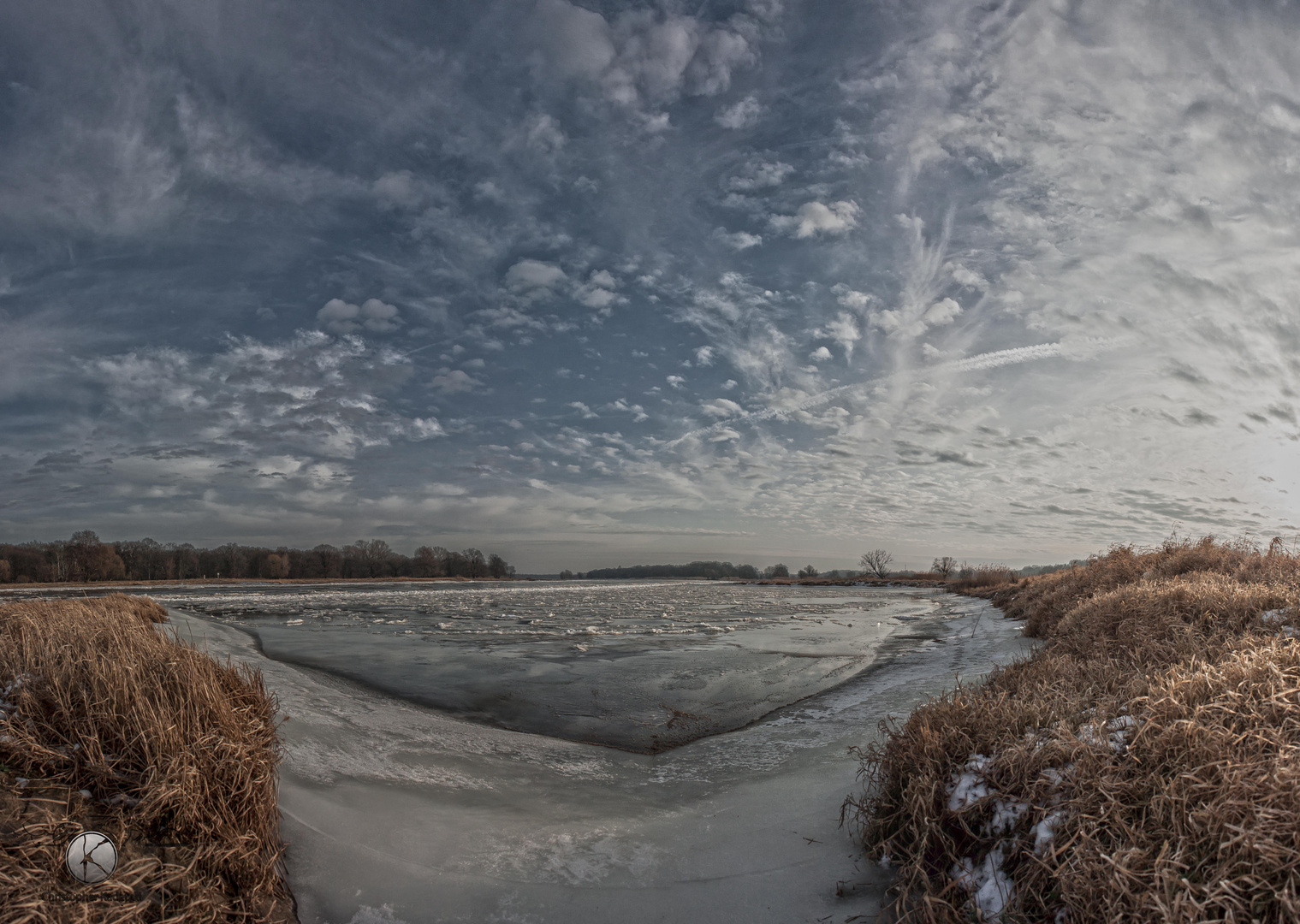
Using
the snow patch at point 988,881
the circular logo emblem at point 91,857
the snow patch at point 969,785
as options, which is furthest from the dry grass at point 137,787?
the snow patch at point 969,785

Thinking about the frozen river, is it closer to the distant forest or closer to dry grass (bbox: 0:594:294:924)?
dry grass (bbox: 0:594:294:924)

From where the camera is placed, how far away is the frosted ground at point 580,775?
3.76 metres

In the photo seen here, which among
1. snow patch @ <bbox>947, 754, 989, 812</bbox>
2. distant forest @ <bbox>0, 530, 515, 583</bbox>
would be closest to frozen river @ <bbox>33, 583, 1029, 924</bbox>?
snow patch @ <bbox>947, 754, 989, 812</bbox>

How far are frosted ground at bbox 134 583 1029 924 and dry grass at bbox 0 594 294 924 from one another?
553 mm

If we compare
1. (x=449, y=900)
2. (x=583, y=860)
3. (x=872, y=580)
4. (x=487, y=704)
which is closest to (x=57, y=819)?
(x=449, y=900)

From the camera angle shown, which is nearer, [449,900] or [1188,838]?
[1188,838]

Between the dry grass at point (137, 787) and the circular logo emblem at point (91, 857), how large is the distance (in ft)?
0.20

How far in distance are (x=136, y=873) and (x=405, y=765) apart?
3.12 metres

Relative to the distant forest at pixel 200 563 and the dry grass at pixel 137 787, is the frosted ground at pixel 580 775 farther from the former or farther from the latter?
the distant forest at pixel 200 563

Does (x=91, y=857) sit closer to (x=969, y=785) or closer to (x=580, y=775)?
(x=580, y=775)

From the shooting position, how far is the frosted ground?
148 inches

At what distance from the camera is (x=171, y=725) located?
142 inches

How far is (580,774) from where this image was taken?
5984 mm

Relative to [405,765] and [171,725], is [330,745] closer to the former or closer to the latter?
[405,765]
